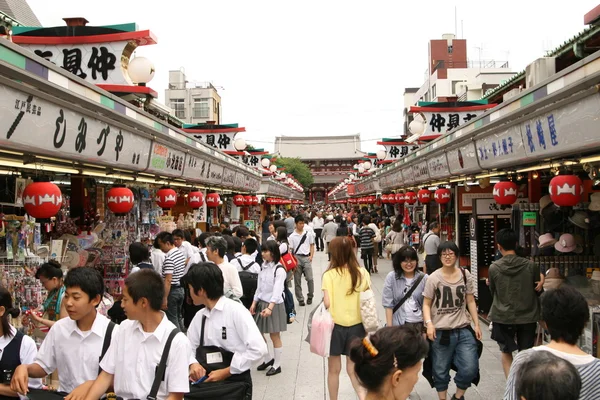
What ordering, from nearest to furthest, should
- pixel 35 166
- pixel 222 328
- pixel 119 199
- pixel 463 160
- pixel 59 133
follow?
pixel 222 328
pixel 59 133
pixel 35 166
pixel 119 199
pixel 463 160

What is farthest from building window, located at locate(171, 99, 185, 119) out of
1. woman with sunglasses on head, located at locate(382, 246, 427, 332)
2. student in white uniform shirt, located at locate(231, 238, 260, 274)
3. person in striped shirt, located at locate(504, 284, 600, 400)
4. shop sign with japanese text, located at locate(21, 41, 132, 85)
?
person in striped shirt, located at locate(504, 284, 600, 400)

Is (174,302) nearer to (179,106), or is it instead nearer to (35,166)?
(35,166)

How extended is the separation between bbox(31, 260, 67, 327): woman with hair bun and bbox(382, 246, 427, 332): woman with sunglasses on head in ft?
11.3

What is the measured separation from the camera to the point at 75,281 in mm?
3838

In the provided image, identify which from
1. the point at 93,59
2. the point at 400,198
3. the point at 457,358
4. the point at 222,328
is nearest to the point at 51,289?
the point at 222,328

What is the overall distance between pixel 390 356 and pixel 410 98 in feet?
208

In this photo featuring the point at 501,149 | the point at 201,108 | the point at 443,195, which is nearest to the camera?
the point at 501,149

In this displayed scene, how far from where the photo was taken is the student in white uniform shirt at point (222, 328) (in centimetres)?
404

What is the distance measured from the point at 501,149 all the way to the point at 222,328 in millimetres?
4985

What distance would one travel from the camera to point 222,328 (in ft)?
13.6

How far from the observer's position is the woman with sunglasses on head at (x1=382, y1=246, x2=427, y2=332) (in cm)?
623

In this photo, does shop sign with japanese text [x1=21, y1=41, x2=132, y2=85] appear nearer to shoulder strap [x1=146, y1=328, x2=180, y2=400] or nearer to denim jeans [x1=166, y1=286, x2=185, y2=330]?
denim jeans [x1=166, y1=286, x2=185, y2=330]

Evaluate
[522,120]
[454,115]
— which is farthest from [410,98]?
[522,120]

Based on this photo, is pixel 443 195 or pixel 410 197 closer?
pixel 443 195
